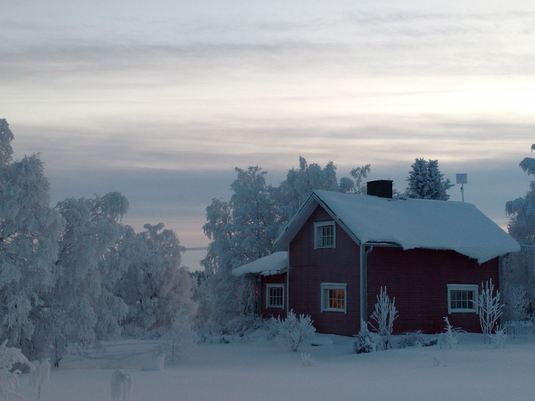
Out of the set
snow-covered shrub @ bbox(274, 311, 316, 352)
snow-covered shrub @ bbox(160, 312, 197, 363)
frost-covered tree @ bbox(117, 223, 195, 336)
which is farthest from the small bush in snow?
frost-covered tree @ bbox(117, 223, 195, 336)

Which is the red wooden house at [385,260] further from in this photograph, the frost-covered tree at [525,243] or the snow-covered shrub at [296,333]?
the frost-covered tree at [525,243]

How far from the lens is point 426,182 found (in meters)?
53.6

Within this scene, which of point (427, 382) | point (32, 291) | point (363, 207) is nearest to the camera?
point (427, 382)

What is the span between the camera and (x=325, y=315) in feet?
91.4

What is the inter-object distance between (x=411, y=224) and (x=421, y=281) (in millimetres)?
→ 2587

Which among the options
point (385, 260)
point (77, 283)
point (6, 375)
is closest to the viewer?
point (6, 375)

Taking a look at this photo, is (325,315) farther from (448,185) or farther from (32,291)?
(448,185)

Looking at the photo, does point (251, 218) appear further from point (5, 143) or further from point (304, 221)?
point (5, 143)

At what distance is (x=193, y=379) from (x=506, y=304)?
757 inches

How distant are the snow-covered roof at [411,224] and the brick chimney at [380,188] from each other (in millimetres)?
631

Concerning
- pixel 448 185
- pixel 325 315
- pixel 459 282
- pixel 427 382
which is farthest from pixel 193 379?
pixel 448 185

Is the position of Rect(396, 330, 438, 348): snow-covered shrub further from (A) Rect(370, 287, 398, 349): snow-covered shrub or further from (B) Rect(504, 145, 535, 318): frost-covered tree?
(B) Rect(504, 145, 535, 318): frost-covered tree

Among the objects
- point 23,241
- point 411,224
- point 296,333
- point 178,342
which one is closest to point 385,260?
point 411,224

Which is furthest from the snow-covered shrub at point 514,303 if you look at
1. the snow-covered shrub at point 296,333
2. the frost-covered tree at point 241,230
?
the frost-covered tree at point 241,230
